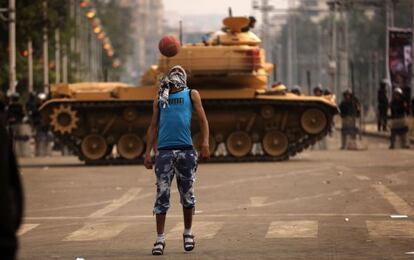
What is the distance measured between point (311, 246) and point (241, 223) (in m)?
2.86

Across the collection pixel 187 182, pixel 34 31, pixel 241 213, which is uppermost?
pixel 34 31

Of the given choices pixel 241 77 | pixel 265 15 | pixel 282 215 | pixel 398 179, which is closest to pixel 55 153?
pixel 241 77

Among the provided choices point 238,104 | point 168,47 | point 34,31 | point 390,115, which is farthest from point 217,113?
point 34,31

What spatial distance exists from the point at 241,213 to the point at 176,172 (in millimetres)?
4618

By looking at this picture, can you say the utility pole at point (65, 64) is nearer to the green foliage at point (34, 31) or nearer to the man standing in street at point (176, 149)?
the green foliage at point (34, 31)

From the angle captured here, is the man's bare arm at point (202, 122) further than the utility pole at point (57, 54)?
No

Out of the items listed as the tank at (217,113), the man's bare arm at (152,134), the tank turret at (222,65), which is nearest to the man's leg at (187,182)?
the man's bare arm at (152,134)

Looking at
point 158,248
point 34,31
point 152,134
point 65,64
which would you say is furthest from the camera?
point 65,64

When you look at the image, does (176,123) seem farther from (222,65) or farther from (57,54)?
(57,54)

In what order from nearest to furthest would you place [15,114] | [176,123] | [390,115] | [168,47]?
[176,123] < [168,47] < [15,114] < [390,115]

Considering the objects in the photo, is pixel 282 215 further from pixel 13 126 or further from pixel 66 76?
pixel 66 76

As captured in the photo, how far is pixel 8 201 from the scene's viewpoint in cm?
668

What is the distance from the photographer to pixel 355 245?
44.7 ft

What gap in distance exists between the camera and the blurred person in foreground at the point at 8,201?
6.59 meters
